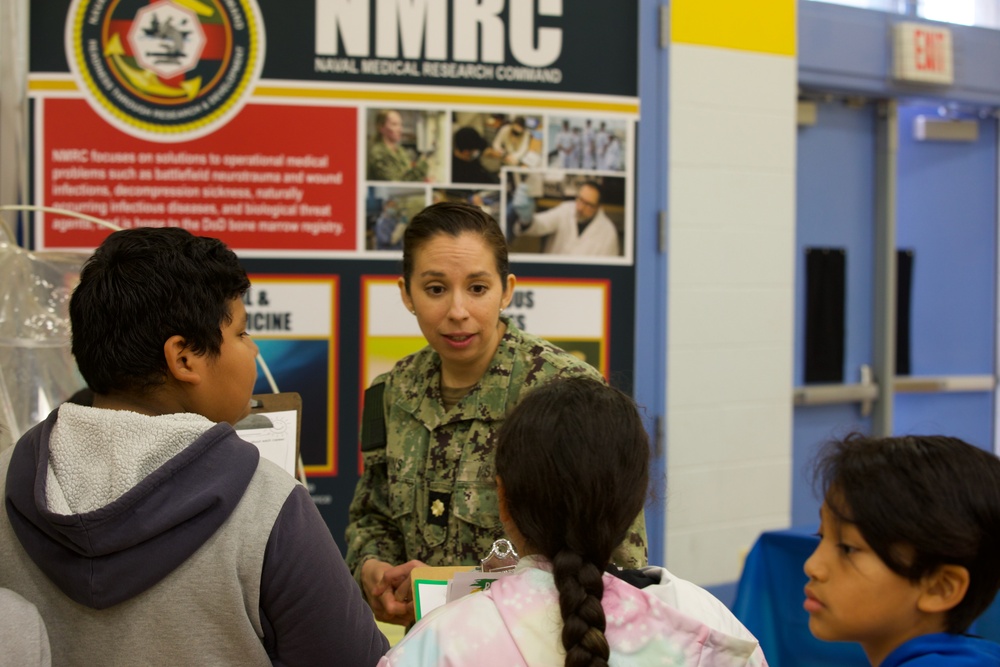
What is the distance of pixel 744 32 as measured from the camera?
316 cm

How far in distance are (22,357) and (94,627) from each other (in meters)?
0.99

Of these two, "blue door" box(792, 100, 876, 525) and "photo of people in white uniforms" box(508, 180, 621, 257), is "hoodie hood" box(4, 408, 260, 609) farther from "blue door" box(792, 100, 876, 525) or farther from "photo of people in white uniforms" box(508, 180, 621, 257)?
"blue door" box(792, 100, 876, 525)

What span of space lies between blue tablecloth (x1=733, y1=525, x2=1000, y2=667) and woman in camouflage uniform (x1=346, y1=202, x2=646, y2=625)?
0.90m

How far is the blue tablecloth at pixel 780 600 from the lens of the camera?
2090 mm

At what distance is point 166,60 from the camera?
2.55 metres

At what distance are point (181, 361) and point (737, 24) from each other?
262cm

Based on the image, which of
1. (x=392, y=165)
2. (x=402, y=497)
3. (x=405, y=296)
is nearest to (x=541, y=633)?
(x=402, y=497)

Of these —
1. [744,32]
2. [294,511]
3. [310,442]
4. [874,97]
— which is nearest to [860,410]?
[874,97]

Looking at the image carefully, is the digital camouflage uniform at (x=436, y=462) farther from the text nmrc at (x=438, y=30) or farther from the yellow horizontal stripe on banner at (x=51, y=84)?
the yellow horizontal stripe on banner at (x=51, y=84)

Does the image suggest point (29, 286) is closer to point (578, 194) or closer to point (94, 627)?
point (94, 627)

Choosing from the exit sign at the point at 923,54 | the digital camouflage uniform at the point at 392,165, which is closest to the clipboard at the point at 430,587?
the digital camouflage uniform at the point at 392,165

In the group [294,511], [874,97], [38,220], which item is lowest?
[294,511]

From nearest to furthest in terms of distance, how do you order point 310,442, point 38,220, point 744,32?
1. point 38,220
2. point 310,442
3. point 744,32

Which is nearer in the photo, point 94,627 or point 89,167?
point 94,627
